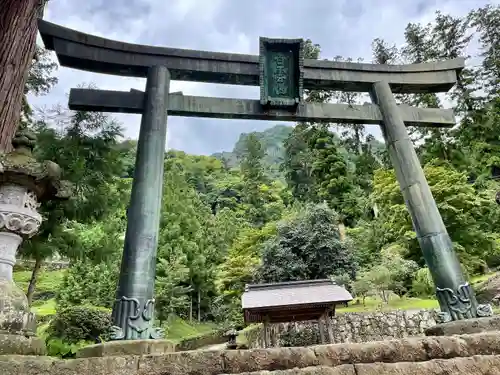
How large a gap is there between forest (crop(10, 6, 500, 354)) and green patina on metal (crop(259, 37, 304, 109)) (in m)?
2.91

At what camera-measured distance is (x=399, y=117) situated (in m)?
5.77

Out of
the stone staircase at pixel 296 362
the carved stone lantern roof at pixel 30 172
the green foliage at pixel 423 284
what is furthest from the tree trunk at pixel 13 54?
the green foliage at pixel 423 284

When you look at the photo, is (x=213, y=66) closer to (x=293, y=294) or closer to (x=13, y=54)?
(x=13, y=54)

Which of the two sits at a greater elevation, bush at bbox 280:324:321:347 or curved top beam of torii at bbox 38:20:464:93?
curved top beam of torii at bbox 38:20:464:93

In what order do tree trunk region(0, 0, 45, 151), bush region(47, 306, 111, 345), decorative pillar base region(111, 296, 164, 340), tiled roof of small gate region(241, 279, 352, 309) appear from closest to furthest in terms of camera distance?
decorative pillar base region(111, 296, 164, 340) → tree trunk region(0, 0, 45, 151) → bush region(47, 306, 111, 345) → tiled roof of small gate region(241, 279, 352, 309)

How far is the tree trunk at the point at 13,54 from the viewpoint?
382 cm

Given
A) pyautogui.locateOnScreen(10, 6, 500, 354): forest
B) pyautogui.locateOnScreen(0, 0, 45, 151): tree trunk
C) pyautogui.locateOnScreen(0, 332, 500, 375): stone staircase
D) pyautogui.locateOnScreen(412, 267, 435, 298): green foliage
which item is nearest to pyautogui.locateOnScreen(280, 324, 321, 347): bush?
pyautogui.locateOnScreen(10, 6, 500, 354): forest

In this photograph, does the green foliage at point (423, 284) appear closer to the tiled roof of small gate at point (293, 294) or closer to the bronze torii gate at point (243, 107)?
the tiled roof of small gate at point (293, 294)

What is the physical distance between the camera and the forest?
680 cm

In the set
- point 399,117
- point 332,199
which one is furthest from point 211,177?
point 399,117

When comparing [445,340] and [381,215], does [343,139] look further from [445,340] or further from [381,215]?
[445,340]

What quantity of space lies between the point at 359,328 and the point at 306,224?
5.27 metres

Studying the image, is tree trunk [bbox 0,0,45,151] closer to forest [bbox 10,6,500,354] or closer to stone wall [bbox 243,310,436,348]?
forest [bbox 10,6,500,354]

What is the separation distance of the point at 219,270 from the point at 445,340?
19366 mm
